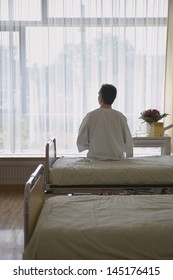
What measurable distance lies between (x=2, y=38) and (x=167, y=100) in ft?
7.70

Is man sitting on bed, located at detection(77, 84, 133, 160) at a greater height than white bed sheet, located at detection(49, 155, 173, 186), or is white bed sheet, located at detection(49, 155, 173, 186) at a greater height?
man sitting on bed, located at detection(77, 84, 133, 160)

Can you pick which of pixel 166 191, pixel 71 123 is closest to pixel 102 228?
pixel 166 191

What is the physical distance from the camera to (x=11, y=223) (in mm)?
3438

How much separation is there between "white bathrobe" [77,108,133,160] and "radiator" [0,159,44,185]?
1477 millimetres

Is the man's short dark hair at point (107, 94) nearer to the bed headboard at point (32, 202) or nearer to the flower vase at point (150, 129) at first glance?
the flower vase at point (150, 129)

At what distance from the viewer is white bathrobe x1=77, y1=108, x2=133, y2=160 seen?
343 centimetres

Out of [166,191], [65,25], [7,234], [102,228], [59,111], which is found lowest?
[7,234]

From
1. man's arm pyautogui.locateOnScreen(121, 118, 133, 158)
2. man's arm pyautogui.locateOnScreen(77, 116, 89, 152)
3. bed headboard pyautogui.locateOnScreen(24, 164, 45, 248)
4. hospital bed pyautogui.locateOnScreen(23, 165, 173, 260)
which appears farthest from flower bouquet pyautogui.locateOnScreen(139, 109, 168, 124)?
hospital bed pyautogui.locateOnScreen(23, 165, 173, 260)

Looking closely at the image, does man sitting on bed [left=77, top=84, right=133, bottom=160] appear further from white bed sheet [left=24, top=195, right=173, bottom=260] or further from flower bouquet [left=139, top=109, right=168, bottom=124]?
white bed sheet [left=24, top=195, right=173, bottom=260]

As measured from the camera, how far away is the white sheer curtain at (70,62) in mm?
4645

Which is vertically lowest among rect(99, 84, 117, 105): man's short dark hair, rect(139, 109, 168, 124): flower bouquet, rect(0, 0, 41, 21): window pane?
rect(139, 109, 168, 124): flower bouquet

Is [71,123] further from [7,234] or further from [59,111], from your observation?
[7,234]

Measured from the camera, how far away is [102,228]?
1.76m
